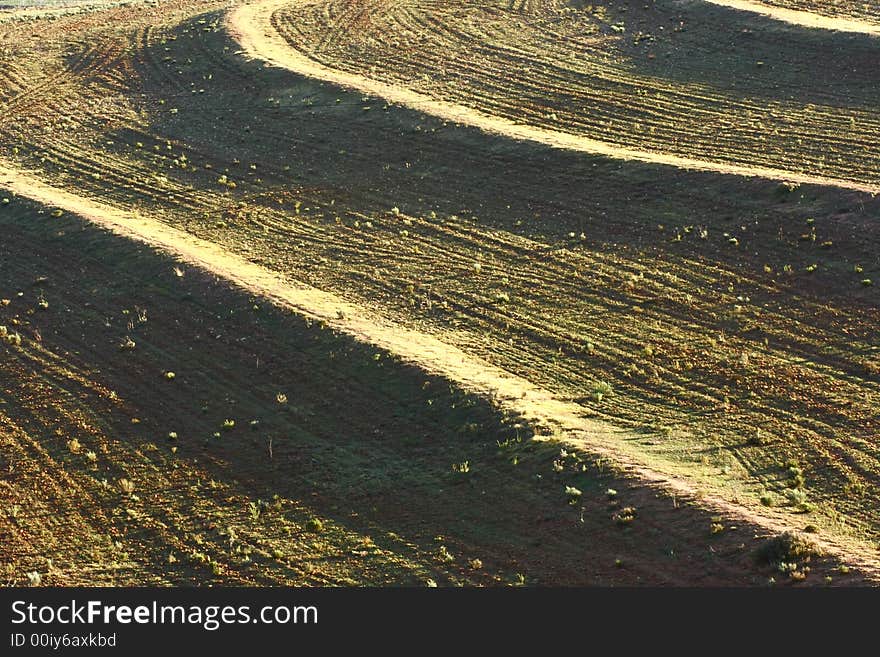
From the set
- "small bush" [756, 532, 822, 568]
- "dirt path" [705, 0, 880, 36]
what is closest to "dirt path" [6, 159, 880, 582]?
"small bush" [756, 532, 822, 568]

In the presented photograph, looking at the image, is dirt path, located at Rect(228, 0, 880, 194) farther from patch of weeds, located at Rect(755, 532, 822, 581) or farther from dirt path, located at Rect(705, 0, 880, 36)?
patch of weeds, located at Rect(755, 532, 822, 581)

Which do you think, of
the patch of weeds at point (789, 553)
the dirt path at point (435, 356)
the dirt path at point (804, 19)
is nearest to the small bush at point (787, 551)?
the patch of weeds at point (789, 553)

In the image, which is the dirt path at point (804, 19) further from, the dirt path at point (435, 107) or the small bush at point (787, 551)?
the small bush at point (787, 551)

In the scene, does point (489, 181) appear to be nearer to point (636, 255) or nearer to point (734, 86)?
point (636, 255)

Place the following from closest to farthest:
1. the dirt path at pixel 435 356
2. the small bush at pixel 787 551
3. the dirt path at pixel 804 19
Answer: the small bush at pixel 787 551
the dirt path at pixel 435 356
the dirt path at pixel 804 19

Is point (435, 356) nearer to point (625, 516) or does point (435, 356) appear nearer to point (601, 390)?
point (601, 390)

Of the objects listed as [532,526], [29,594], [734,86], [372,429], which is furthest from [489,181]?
[29,594]

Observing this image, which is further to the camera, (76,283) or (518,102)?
(518,102)
